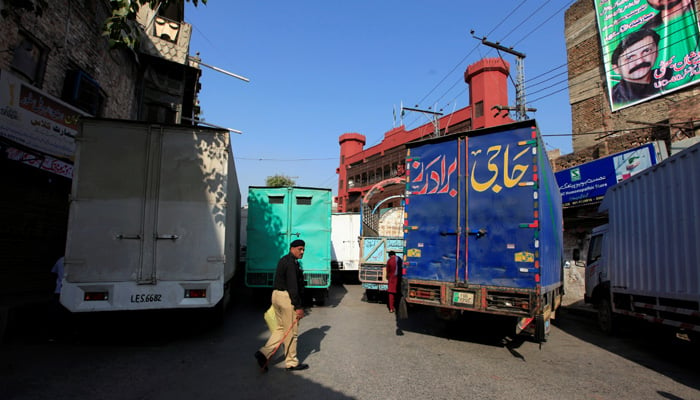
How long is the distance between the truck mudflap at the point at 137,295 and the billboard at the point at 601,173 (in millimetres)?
13960

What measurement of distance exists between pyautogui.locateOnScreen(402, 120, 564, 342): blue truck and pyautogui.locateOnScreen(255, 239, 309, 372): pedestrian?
2.52m

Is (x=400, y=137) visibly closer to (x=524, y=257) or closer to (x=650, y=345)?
(x=650, y=345)

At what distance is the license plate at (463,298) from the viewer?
609 centimetres

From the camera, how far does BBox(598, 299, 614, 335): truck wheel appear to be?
28.0 feet

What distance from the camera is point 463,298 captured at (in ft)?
20.3

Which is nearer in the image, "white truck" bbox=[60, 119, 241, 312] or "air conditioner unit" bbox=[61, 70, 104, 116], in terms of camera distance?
"white truck" bbox=[60, 119, 241, 312]

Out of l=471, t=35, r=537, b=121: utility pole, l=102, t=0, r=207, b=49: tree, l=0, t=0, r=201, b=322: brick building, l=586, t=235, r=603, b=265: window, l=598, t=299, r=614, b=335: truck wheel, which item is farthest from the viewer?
l=471, t=35, r=537, b=121: utility pole

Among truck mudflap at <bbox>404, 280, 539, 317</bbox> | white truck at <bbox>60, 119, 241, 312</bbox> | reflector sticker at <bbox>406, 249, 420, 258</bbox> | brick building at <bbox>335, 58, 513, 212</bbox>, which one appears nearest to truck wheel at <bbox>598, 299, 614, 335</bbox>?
truck mudflap at <bbox>404, 280, 539, 317</bbox>

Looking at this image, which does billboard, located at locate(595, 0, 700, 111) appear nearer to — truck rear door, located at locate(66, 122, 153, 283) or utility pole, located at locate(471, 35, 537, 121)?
utility pole, located at locate(471, 35, 537, 121)

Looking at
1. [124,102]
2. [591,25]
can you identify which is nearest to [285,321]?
[124,102]

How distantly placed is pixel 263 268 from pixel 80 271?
4901 millimetres

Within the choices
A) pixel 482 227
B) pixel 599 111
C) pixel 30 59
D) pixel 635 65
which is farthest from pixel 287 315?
pixel 599 111

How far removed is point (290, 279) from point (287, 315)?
0.48m

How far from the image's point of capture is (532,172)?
19.1ft
